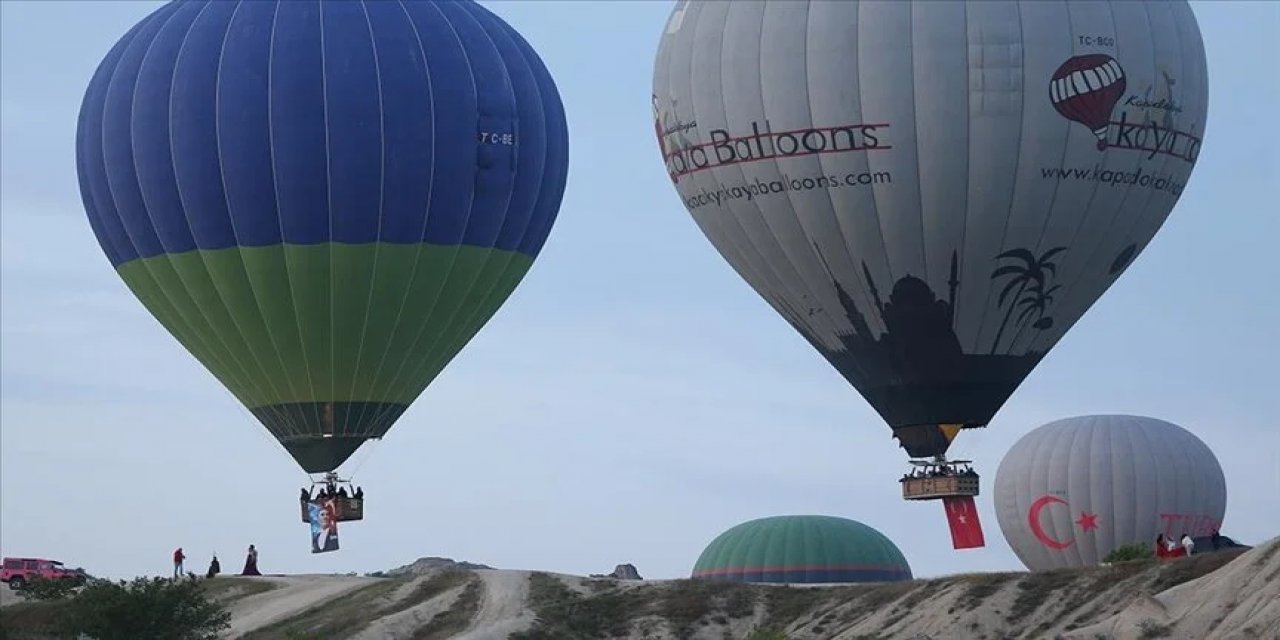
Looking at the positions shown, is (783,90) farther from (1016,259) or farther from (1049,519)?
(1049,519)

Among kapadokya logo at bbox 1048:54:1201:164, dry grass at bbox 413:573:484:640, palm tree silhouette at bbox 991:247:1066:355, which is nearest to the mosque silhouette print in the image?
palm tree silhouette at bbox 991:247:1066:355

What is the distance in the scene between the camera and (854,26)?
56188 mm

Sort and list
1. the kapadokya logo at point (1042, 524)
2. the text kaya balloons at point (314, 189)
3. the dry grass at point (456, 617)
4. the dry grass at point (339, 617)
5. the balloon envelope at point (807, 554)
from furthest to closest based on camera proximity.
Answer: the balloon envelope at point (807, 554)
the kapadokya logo at point (1042, 524)
the text kaya balloons at point (314, 189)
the dry grass at point (339, 617)
the dry grass at point (456, 617)

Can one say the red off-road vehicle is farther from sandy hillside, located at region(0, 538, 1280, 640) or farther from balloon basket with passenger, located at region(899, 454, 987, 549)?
balloon basket with passenger, located at region(899, 454, 987, 549)

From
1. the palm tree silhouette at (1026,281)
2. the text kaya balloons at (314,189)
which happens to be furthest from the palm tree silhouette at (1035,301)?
the text kaya balloons at (314,189)

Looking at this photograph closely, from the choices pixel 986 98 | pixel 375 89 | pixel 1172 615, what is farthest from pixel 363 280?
pixel 1172 615

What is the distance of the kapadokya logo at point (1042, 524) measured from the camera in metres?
77.9

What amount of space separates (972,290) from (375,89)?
1419 cm

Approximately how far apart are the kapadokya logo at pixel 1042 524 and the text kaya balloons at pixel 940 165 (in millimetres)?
20350

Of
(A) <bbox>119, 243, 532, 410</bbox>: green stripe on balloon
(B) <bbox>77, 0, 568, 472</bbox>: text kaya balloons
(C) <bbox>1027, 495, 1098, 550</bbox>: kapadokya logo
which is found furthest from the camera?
(C) <bbox>1027, 495, 1098, 550</bbox>: kapadokya logo

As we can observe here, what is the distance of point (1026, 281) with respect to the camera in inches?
2247

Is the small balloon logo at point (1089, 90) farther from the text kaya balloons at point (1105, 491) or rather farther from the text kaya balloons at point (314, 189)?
the text kaya balloons at point (1105, 491)

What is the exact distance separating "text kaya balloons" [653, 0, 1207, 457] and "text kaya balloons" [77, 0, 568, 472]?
20.5 feet

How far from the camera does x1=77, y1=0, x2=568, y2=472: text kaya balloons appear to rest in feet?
200
